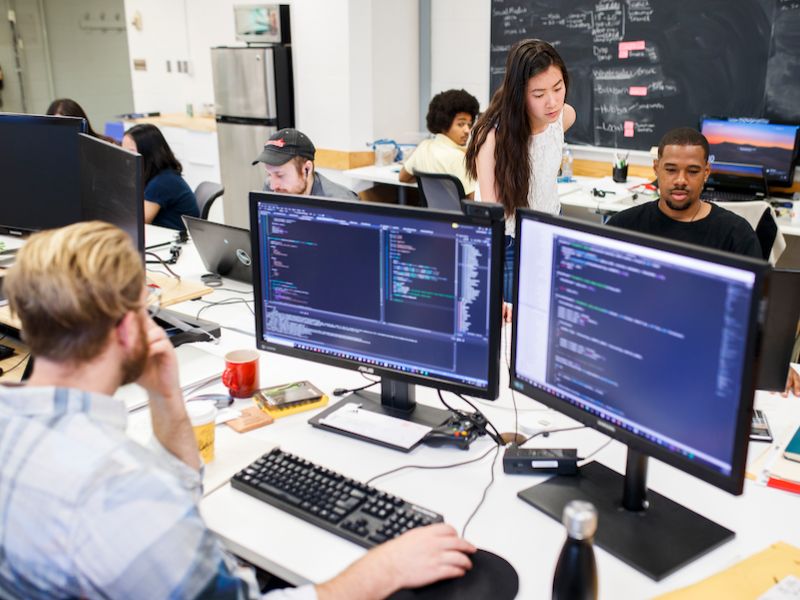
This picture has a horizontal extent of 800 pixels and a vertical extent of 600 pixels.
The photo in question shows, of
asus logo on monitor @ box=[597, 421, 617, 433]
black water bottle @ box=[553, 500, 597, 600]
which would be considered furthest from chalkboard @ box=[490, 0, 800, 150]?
black water bottle @ box=[553, 500, 597, 600]

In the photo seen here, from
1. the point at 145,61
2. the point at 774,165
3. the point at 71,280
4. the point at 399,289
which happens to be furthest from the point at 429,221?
the point at 145,61

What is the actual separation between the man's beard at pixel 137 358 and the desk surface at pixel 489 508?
403mm

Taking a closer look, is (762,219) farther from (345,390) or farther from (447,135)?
(345,390)

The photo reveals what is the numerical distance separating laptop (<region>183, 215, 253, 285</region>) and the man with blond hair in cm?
148

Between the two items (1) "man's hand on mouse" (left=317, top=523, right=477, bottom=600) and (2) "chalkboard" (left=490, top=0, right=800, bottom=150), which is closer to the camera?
(1) "man's hand on mouse" (left=317, top=523, right=477, bottom=600)

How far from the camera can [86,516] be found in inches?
35.1

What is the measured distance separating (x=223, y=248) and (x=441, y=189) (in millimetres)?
1558

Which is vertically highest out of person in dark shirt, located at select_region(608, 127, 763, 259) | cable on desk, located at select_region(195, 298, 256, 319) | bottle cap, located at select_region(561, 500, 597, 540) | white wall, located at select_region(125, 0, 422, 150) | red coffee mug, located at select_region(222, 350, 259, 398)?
white wall, located at select_region(125, 0, 422, 150)

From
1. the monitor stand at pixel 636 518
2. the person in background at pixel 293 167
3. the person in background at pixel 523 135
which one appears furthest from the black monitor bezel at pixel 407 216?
the person in background at pixel 523 135

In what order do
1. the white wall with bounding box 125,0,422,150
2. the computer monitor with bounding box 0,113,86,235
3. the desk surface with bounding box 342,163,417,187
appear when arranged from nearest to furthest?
the computer monitor with bounding box 0,113,86,235 → the desk surface with bounding box 342,163,417,187 → the white wall with bounding box 125,0,422,150

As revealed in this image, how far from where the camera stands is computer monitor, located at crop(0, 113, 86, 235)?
2393 millimetres

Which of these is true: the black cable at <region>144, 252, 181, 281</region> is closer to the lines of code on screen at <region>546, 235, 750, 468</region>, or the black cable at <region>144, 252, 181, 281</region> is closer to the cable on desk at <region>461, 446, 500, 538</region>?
the cable on desk at <region>461, 446, 500, 538</region>

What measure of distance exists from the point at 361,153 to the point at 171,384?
4.18 meters

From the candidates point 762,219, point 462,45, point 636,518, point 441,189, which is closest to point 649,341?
point 636,518
